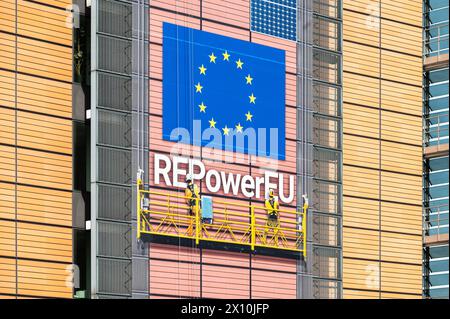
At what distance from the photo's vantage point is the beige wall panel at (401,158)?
151ft

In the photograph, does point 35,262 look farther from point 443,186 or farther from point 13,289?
point 443,186

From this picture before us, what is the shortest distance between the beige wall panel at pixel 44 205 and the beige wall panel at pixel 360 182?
406 inches

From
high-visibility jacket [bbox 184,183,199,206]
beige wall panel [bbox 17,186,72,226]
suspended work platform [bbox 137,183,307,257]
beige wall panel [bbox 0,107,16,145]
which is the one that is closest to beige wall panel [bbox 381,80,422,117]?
suspended work platform [bbox 137,183,307,257]

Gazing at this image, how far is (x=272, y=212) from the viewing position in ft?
138

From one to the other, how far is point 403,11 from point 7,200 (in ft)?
55.2

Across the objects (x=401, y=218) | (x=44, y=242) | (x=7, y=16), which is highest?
(x=7, y=16)

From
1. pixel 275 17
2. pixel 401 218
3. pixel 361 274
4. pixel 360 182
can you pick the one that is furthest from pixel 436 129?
pixel 275 17

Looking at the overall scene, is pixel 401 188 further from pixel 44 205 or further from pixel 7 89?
pixel 7 89

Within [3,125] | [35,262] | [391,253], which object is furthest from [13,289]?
[391,253]

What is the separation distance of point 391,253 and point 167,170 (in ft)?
31.2

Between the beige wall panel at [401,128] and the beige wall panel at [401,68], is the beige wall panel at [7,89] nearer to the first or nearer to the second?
the beige wall panel at [401,128]

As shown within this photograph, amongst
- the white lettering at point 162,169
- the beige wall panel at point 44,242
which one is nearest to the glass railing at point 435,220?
the white lettering at point 162,169

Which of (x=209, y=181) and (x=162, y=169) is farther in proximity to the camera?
(x=209, y=181)

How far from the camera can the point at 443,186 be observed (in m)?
47.5
